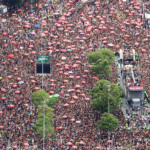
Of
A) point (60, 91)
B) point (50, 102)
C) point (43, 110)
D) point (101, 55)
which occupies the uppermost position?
point (101, 55)

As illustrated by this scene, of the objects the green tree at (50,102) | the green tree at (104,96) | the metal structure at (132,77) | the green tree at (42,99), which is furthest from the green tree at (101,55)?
the green tree at (50,102)

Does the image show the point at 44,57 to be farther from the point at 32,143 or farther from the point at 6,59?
the point at 32,143

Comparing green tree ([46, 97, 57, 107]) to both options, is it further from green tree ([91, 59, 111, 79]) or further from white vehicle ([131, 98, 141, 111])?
white vehicle ([131, 98, 141, 111])

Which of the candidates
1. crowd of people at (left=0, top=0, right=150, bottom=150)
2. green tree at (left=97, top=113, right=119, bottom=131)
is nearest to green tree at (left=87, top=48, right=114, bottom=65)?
crowd of people at (left=0, top=0, right=150, bottom=150)

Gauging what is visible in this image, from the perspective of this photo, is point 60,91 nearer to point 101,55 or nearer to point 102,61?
point 102,61

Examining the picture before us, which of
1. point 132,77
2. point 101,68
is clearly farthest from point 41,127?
point 132,77

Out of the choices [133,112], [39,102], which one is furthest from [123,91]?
[39,102]

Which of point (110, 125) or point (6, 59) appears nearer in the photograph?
point (110, 125)
